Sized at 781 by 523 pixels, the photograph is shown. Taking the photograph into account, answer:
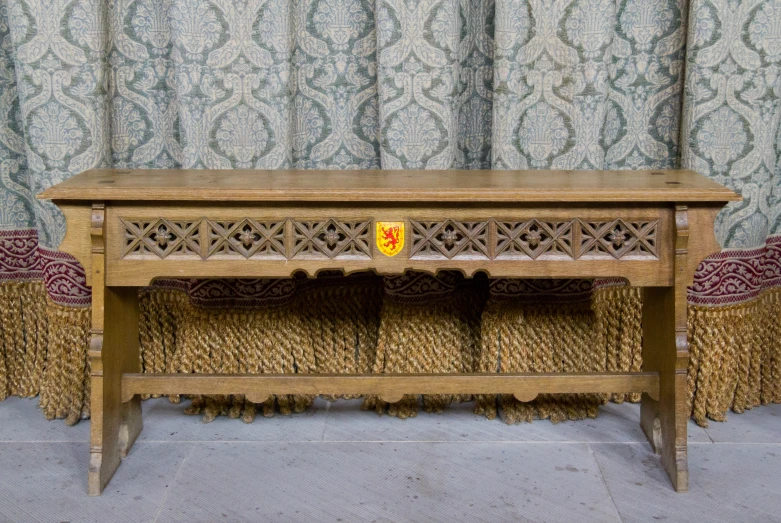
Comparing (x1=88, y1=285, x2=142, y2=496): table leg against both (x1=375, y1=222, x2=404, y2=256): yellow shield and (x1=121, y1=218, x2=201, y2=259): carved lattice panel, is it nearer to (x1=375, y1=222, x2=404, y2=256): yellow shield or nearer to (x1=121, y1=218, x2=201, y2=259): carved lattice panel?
(x1=121, y1=218, x2=201, y2=259): carved lattice panel

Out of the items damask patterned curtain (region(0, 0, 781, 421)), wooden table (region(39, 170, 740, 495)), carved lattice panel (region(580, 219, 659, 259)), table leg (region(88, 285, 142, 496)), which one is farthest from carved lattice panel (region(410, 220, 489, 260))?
table leg (region(88, 285, 142, 496))

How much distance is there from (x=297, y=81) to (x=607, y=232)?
41.1 inches

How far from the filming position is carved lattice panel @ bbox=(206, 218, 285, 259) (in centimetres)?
212

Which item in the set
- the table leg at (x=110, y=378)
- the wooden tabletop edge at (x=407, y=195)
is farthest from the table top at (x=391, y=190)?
the table leg at (x=110, y=378)

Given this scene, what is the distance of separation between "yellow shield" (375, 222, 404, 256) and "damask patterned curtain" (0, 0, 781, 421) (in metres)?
0.47

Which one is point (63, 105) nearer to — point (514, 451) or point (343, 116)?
point (343, 116)

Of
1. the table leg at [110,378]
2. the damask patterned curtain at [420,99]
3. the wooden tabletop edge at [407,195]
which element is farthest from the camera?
the damask patterned curtain at [420,99]

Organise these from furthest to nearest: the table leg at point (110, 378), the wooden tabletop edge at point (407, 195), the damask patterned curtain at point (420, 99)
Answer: the damask patterned curtain at point (420, 99) < the table leg at point (110, 378) < the wooden tabletop edge at point (407, 195)

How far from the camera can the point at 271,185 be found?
2.13m

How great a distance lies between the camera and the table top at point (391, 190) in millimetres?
2051

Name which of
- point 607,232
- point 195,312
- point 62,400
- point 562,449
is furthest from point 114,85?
point 562,449

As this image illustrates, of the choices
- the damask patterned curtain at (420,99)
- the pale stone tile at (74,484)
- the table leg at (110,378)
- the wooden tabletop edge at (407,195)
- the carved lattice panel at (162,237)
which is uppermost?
the damask patterned curtain at (420,99)

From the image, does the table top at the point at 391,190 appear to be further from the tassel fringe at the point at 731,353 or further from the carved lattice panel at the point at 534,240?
the tassel fringe at the point at 731,353

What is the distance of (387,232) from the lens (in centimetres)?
211
